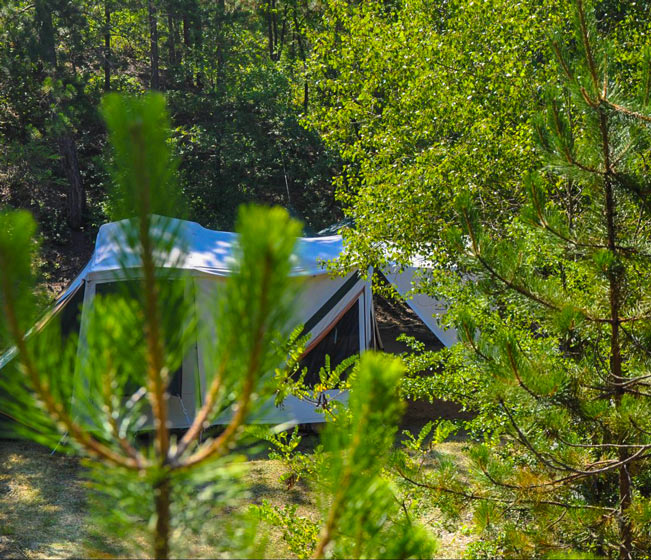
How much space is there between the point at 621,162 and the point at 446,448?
389cm

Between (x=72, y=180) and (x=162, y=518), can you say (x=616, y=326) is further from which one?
(x=72, y=180)

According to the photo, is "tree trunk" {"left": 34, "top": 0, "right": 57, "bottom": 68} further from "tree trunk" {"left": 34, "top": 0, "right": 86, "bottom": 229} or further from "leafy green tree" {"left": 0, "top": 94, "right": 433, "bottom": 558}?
"leafy green tree" {"left": 0, "top": 94, "right": 433, "bottom": 558}

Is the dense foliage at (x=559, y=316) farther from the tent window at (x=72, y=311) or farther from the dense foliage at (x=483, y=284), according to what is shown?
the tent window at (x=72, y=311)

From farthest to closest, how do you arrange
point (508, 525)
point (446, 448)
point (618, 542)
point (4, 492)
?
point (446, 448) < point (4, 492) < point (508, 525) < point (618, 542)

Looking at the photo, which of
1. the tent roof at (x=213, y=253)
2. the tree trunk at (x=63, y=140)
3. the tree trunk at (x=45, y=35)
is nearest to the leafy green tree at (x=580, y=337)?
the tent roof at (x=213, y=253)

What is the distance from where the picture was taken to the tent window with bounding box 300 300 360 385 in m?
6.06

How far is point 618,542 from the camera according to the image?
251cm

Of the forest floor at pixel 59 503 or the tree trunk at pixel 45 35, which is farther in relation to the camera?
the tree trunk at pixel 45 35

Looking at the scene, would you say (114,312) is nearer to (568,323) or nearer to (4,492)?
(568,323)

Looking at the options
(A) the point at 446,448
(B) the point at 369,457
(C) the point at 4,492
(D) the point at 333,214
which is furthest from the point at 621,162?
(D) the point at 333,214

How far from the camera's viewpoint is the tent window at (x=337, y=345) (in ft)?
19.9

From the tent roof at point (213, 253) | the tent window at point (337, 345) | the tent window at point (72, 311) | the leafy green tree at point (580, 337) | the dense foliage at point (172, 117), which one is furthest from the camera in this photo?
the dense foliage at point (172, 117)

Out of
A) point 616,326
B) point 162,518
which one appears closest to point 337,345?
point 616,326

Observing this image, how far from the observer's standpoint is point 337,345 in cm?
617
